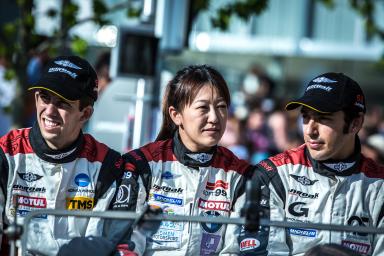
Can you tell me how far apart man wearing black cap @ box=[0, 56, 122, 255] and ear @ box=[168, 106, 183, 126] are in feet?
1.65

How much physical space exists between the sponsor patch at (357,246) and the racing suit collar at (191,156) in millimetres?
1262

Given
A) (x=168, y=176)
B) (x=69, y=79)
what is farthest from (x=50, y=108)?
(x=168, y=176)

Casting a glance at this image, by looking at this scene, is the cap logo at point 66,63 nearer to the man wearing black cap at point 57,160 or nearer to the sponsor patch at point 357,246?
the man wearing black cap at point 57,160

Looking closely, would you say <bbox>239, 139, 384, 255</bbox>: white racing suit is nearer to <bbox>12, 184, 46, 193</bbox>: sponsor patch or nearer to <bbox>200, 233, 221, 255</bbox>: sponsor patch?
<bbox>200, 233, 221, 255</bbox>: sponsor patch

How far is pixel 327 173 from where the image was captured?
17.6 feet

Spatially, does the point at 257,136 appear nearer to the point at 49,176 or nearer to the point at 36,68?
the point at 36,68

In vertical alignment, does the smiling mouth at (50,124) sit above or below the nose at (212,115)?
Result: below

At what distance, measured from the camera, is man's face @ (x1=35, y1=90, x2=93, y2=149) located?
5.17 meters

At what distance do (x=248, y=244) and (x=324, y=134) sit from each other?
3.45 ft

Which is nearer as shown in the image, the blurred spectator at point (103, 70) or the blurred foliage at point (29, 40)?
the blurred foliage at point (29, 40)

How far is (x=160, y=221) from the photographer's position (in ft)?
13.8

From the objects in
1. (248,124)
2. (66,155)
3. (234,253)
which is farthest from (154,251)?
(248,124)

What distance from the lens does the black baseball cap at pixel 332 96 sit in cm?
529

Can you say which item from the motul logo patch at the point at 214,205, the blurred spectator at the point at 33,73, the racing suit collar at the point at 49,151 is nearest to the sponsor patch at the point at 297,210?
the motul logo patch at the point at 214,205
